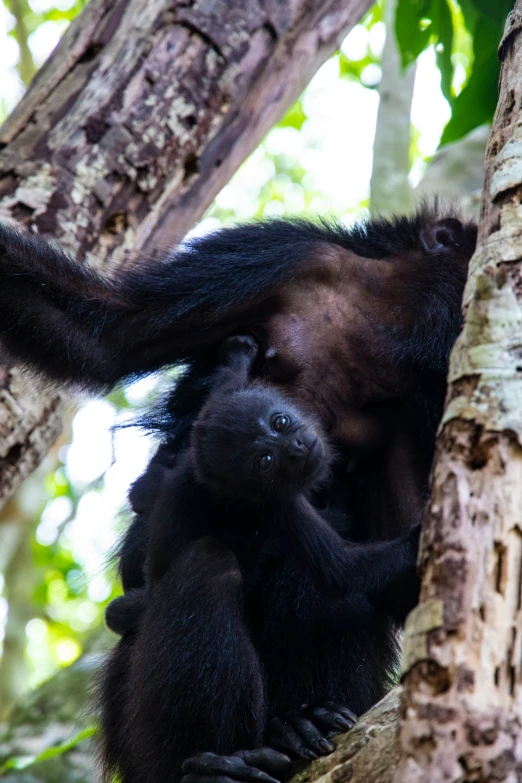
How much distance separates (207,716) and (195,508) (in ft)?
2.14

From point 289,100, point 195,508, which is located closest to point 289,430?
point 195,508

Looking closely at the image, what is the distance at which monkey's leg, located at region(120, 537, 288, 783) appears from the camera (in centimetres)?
268

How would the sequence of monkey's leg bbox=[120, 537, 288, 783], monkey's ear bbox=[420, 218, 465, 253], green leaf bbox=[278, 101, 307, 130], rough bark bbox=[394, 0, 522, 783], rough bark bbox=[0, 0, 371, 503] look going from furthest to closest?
green leaf bbox=[278, 101, 307, 130], rough bark bbox=[0, 0, 371, 503], monkey's ear bbox=[420, 218, 465, 253], monkey's leg bbox=[120, 537, 288, 783], rough bark bbox=[394, 0, 522, 783]

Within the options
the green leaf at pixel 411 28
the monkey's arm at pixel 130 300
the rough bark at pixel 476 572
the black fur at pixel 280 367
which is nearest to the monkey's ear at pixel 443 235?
the black fur at pixel 280 367

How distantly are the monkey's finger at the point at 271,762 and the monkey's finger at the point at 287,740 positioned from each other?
0.04 metres

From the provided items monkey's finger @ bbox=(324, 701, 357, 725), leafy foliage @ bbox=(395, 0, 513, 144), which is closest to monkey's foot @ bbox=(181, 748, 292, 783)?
monkey's finger @ bbox=(324, 701, 357, 725)

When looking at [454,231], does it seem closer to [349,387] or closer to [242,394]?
[349,387]

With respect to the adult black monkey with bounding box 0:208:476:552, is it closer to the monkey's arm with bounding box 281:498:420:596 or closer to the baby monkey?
the baby monkey

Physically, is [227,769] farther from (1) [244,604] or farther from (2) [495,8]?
(2) [495,8]

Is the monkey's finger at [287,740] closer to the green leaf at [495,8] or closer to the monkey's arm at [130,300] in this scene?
the monkey's arm at [130,300]

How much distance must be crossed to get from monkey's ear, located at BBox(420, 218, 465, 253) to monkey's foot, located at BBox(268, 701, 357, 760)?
69.4 inches

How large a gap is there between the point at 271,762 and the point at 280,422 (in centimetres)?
109

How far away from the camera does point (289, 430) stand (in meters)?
3.06

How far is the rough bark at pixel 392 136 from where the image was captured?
595cm
